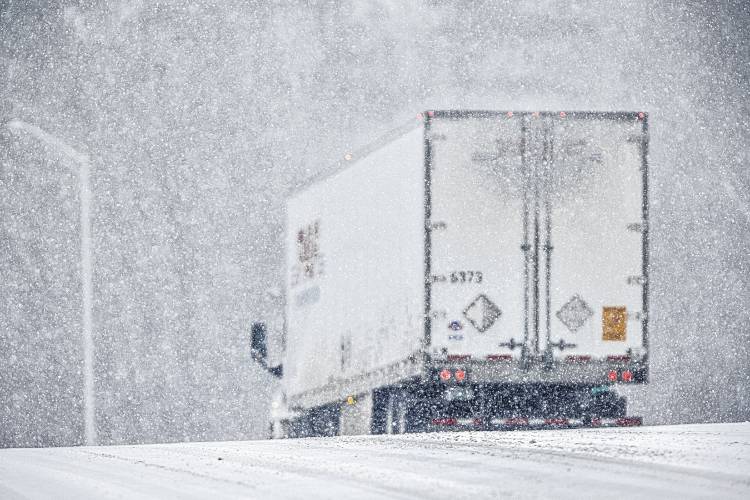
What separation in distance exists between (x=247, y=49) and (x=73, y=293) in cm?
2196

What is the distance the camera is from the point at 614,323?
16.9m

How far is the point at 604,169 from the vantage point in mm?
16859

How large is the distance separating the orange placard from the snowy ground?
3881mm

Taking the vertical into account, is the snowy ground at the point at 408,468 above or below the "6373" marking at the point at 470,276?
below

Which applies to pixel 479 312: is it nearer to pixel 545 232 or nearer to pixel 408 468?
pixel 545 232

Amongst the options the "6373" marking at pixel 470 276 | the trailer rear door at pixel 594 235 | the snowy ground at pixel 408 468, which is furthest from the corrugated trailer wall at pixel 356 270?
the snowy ground at pixel 408 468

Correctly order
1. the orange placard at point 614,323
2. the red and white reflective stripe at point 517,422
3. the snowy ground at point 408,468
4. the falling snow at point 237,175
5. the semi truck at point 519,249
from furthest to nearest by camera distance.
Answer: the falling snow at point 237,175 → the red and white reflective stripe at point 517,422 → the orange placard at point 614,323 → the semi truck at point 519,249 → the snowy ground at point 408,468

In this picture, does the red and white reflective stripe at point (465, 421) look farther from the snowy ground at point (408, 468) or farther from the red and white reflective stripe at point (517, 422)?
the snowy ground at point (408, 468)

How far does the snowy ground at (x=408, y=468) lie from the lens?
27.0ft

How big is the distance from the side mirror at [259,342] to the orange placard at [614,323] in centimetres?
708

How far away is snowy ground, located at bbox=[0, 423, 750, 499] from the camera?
8.24 metres

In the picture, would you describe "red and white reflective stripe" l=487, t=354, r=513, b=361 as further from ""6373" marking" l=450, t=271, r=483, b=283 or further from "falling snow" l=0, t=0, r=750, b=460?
"falling snow" l=0, t=0, r=750, b=460

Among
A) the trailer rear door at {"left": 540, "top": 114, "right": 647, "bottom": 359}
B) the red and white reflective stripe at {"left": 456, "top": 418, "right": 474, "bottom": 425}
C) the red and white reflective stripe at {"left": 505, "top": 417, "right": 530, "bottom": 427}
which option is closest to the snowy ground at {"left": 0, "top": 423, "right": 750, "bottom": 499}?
the trailer rear door at {"left": 540, "top": 114, "right": 647, "bottom": 359}

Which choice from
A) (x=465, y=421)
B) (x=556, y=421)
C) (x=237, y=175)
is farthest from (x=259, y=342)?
(x=237, y=175)
